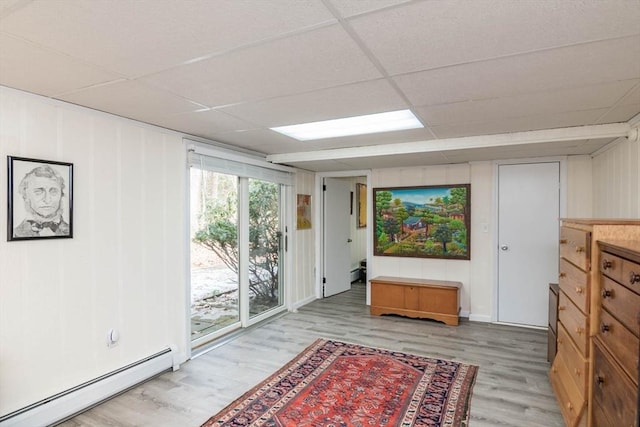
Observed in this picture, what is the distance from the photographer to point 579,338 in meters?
2.18

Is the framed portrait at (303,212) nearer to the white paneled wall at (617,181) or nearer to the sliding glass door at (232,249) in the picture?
the sliding glass door at (232,249)

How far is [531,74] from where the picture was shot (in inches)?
75.1

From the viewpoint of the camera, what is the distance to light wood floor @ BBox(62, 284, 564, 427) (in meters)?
2.43

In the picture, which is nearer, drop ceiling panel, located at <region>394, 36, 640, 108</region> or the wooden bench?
drop ceiling panel, located at <region>394, 36, 640, 108</region>

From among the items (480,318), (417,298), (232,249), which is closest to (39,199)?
(232,249)

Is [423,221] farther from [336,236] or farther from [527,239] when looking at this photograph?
[336,236]

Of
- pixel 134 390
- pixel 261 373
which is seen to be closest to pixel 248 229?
pixel 261 373

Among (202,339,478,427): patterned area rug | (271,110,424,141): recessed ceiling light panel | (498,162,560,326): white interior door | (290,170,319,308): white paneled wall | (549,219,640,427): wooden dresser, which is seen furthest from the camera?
(290,170,319,308): white paneled wall

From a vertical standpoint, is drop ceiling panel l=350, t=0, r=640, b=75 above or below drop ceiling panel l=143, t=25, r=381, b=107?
below

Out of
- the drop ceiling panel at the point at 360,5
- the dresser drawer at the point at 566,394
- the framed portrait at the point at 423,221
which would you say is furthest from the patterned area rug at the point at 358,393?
the drop ceiling panel at the point at 360,5

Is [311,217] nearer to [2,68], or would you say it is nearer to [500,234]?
[500,234]

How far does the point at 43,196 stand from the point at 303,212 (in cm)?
351

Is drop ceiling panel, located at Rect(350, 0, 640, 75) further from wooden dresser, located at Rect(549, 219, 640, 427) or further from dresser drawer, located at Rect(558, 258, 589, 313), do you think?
dresser drawer, located at Rect(558, 258, 589, 313)

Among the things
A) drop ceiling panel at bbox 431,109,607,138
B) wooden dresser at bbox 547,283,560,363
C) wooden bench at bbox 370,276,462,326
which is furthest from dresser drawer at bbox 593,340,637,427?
A: wooden bench at bbox 370,276,462,326
